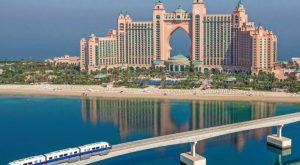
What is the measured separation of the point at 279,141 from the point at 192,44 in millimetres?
49771

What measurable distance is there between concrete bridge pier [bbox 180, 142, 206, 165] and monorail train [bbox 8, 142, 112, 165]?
7.10m

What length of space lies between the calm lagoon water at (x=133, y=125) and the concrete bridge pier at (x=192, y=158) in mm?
989

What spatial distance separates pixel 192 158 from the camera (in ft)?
132

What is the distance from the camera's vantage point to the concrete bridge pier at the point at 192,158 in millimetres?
39969

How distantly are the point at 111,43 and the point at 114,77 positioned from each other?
1123cm

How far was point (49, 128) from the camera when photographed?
177 feet

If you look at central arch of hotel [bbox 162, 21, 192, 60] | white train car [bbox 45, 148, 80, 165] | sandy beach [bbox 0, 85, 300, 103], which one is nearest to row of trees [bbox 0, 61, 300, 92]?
sandy beach [bbox 0, 85, 300, 103]

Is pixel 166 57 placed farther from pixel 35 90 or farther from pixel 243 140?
pixel 243 140

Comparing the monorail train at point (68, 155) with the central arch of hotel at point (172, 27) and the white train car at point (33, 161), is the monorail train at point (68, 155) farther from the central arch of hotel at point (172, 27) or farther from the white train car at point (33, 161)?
the central arch of hotel at point (172, 27)

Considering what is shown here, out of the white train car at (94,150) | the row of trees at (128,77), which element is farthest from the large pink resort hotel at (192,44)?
the white train car at (94,150)

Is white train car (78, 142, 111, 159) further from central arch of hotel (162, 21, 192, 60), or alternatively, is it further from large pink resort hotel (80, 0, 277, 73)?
central arch of hotel (162, 21, 192, 60)

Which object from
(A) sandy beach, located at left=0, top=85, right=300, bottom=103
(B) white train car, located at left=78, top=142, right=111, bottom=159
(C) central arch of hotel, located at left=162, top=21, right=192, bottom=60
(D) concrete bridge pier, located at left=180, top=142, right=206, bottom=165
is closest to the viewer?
(B) white train car, located at left=78, top=142, right=111, bottom=159

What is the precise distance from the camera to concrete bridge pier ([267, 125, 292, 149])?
1829 inches

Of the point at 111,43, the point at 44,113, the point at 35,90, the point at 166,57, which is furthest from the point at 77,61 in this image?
the point at 44,113
